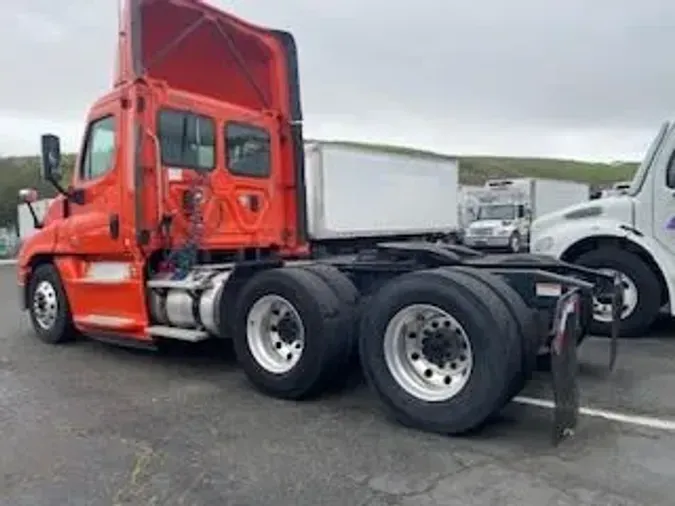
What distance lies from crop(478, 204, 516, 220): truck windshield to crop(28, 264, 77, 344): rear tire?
82.0 feet

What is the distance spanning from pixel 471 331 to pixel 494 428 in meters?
0.74

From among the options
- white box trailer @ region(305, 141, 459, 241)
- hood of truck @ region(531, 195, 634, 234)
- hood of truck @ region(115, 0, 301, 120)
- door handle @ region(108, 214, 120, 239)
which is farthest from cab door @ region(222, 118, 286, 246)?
white box trailer @ region(305, 141, 459, 241)

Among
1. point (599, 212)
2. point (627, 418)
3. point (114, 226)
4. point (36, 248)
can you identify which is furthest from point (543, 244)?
point (36, 248)

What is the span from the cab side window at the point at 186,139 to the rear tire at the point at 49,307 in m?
2.03

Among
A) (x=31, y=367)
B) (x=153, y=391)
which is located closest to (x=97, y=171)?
(x=31, y=367)

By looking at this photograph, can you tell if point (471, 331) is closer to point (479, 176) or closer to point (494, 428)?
point (494, 428)

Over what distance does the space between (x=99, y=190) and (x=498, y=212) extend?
26093mm

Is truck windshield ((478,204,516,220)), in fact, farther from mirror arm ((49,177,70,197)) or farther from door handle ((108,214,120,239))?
door handle ((108,214,120,239))

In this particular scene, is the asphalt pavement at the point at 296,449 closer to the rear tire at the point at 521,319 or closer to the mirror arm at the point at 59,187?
the rear tire at the point at 521,319

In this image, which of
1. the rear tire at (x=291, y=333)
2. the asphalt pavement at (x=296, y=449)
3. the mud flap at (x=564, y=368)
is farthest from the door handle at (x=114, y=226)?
the mud flap at (x=564, y=368)

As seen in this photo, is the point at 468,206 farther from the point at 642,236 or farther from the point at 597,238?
the point at 642,236

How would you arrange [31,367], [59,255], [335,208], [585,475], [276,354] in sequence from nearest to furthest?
[585,475] < [276,354] < [31,367] < [59,255] < [335,208]

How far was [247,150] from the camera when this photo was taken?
8680 mm

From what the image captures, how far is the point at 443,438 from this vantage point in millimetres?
5133
